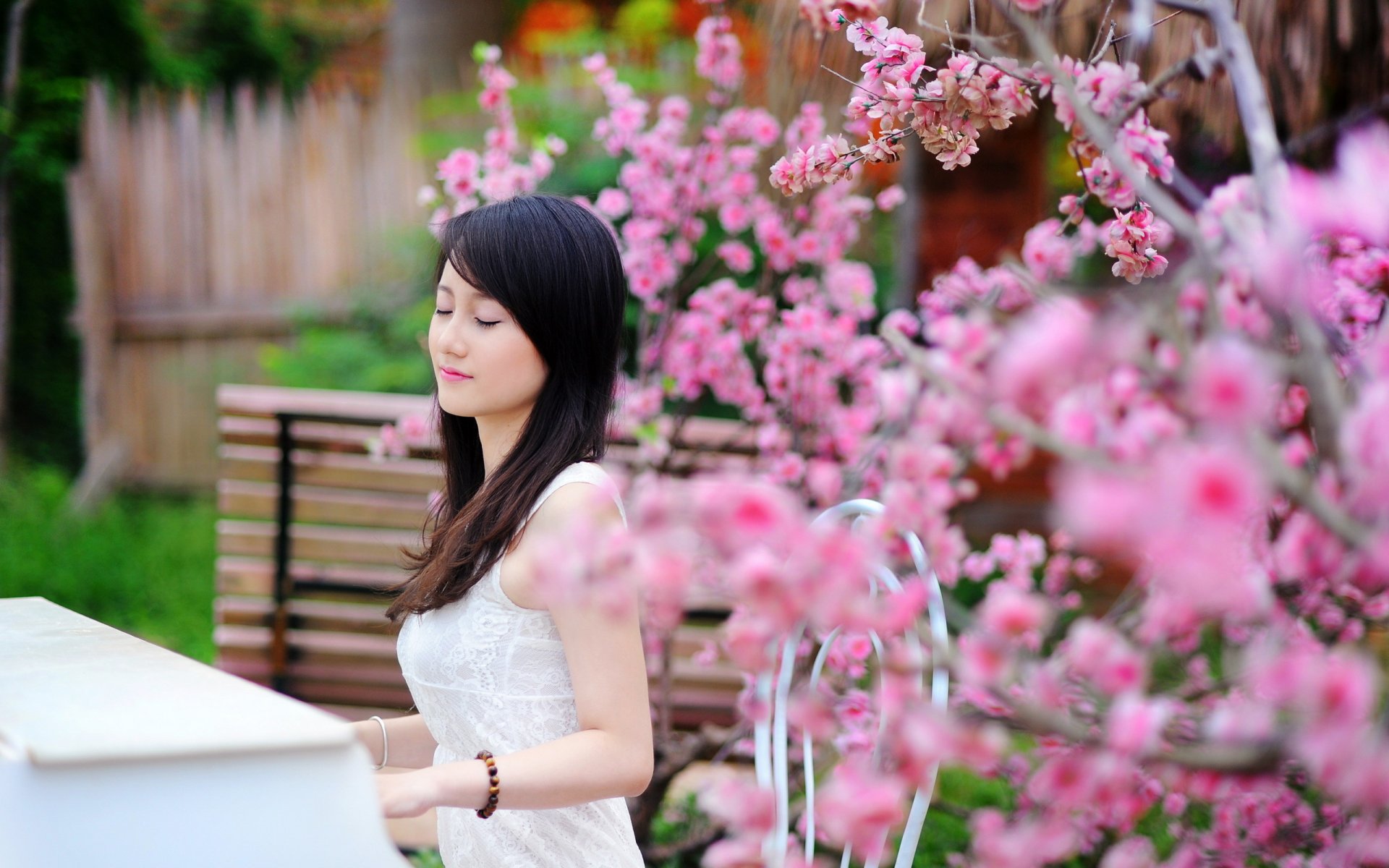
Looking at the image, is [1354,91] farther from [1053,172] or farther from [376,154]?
[376,154]

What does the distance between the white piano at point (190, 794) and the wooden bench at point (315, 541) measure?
2500 millimetres

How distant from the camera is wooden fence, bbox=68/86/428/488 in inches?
270

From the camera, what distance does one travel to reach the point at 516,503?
1.59 meters

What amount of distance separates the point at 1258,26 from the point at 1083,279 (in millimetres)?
3714

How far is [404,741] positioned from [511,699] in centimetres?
29

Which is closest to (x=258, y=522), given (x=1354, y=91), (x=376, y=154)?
(x=1354, y=91)

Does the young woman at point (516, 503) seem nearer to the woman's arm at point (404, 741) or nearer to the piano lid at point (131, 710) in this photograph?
the woman's arm at point (404, 741)

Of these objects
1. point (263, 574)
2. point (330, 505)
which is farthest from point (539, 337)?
point (263, 574)

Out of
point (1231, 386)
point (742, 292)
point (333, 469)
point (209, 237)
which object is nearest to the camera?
point (1231, 386)

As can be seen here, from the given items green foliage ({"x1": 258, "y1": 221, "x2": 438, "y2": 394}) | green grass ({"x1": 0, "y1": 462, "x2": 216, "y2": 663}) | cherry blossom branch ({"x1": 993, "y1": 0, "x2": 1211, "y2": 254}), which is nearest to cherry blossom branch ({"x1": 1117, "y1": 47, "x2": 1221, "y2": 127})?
cherry blossom branch ({"x1": 993, "y1": 0, "x2": 1211, "y2": 254})

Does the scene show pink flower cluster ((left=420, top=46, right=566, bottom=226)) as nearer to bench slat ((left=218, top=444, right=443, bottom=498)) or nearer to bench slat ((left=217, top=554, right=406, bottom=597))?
bench slat ((left=218, top=444, right=443, bottom=498))

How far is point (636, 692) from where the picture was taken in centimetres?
146

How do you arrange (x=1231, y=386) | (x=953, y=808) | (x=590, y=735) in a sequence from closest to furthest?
1. (x=1231, y=386)
2. (x=590, y=735)
3. (x=953, y=808)

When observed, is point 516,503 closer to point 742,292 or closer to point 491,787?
point 491,787
